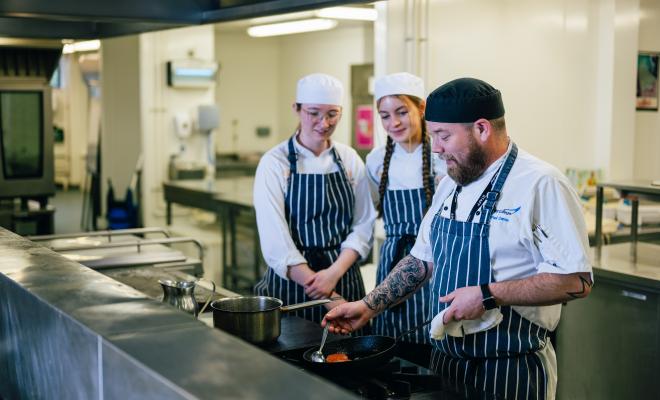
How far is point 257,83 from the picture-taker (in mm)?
11898

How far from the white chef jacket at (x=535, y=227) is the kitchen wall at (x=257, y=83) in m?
9.29

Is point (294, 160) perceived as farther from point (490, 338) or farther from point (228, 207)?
point (228, 207)

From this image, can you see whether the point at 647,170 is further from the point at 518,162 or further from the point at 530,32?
the point at 518,162

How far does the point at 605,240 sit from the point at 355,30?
6.67 meters

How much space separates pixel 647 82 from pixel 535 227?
15.1 ft

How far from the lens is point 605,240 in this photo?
4.28 metres

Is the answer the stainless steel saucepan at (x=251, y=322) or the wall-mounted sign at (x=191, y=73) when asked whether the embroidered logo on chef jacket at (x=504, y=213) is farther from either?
the wall-mounted sign at (x=191, y=73)

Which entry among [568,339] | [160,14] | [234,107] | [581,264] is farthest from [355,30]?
[581,264]

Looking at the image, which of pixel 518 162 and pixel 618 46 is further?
pixel 618 46

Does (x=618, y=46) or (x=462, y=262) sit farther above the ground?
(x=618, y=46)

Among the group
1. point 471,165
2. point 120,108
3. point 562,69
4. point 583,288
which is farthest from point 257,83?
point 583,288

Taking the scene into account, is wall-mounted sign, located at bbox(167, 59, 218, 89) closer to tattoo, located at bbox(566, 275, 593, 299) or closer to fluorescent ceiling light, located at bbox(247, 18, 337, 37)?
fluorescent ceiling light, located at bbox(247, 18, 337, 37)

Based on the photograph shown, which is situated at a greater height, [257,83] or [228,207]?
[257,83]

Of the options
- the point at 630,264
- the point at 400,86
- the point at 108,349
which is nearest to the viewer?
the point at 108,349
